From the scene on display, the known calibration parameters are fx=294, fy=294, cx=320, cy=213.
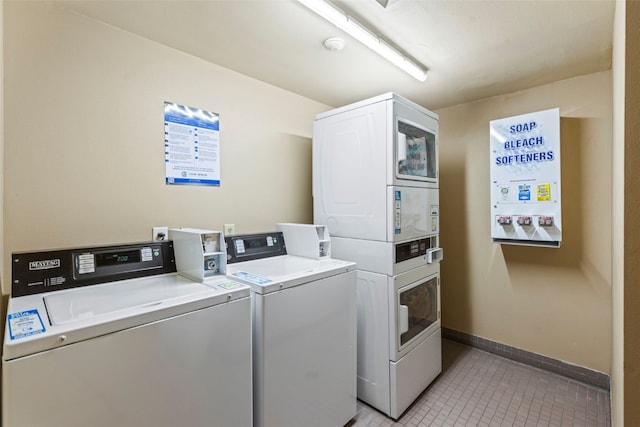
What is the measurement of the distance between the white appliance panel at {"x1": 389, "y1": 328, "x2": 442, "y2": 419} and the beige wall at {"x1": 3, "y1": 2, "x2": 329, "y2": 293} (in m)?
1.52

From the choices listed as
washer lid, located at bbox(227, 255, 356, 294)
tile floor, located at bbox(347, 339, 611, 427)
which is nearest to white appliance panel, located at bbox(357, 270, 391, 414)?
tile floor, located at bbox(347, 339, 611, 427)

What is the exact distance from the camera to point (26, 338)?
2.87ft

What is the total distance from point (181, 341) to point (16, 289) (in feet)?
2.67

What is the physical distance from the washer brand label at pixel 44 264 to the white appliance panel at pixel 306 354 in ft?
3.13

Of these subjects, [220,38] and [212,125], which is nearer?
[220,38]

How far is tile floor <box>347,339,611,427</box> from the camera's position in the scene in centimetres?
195

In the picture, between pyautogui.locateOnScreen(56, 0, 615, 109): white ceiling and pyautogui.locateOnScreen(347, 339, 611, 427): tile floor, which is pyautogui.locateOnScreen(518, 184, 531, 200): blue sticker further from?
pyautogui.locateOnScreen(347, 339, 611, 427): tile floor

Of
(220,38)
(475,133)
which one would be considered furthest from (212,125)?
(475,133)

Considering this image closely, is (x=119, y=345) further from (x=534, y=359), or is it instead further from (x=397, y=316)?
(x=534, y=359)

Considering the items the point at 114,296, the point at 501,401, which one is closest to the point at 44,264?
the point at 114,296

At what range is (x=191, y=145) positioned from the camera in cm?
198

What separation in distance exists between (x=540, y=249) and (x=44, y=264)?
3400mm

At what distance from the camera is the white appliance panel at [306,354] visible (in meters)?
1.46

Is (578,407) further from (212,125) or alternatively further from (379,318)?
(212,125)
